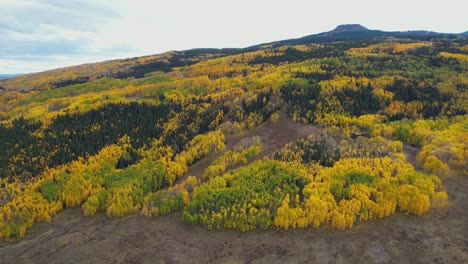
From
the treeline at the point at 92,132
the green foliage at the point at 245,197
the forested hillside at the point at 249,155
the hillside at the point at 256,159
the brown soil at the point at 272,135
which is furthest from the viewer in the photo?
the treeline at the point at 92,132

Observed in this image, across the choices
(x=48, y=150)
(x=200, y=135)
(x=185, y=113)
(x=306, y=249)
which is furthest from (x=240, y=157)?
(x=48, y=150)

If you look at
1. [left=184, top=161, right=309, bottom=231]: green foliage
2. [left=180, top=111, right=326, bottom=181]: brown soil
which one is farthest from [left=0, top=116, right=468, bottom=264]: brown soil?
[left=180, top=111, right=326, bottom=181]: brown soil

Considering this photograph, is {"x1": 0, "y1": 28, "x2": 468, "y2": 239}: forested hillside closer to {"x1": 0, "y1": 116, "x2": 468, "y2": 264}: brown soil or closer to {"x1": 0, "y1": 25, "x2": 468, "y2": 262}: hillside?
{"x1": 0, "y1": 25, "x2": 468, "y2": 262}: hillside

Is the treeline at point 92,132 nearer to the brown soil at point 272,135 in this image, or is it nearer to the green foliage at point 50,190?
the brown soil at point 272,135

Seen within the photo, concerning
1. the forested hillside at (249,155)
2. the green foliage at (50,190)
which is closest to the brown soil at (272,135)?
the forested hillside at (249,155)

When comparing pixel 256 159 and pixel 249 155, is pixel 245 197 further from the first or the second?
pixel 249 155

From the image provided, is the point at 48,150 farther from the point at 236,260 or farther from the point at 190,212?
the point at 236,260

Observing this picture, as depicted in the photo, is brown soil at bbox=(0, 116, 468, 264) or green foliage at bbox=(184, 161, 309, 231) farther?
green foliage at bbox=(184, 161, 309, 231)
